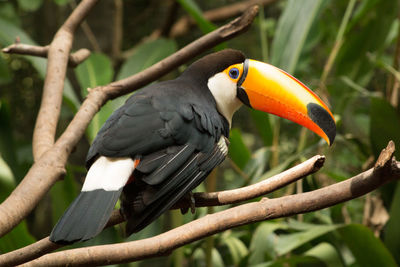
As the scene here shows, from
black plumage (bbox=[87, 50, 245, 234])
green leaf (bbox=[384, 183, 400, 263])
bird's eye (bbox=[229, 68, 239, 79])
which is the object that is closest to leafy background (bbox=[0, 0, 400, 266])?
green leaf (bbox=[384, 183, 400, 263])

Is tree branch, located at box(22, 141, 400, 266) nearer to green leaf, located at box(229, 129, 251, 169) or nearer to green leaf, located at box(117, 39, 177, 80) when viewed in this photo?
green leaf, located at box(229, 129, 251, 169)

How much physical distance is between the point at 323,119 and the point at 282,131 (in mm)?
1715

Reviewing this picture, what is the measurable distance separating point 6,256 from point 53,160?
0.87 ft

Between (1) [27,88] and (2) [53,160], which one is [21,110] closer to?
(1) [27,88]

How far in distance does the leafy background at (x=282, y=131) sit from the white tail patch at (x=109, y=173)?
1.29ft

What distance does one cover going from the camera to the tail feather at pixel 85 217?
0.74 meters

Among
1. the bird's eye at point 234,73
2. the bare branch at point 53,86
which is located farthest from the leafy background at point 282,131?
the bird's eye at point 234,73

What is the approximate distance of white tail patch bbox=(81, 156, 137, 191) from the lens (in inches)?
34.2

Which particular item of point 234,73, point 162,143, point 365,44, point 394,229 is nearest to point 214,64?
point 234,73

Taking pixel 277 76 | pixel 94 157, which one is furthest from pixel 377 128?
pixel 94 157

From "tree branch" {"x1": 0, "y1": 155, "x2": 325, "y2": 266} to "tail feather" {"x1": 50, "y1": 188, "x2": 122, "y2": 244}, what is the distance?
3 cm

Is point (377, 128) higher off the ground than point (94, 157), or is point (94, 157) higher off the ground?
point (94, 157)

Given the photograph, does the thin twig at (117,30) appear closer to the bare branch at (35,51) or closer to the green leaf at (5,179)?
the bare branch at (35,51)

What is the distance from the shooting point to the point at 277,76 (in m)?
1.14
